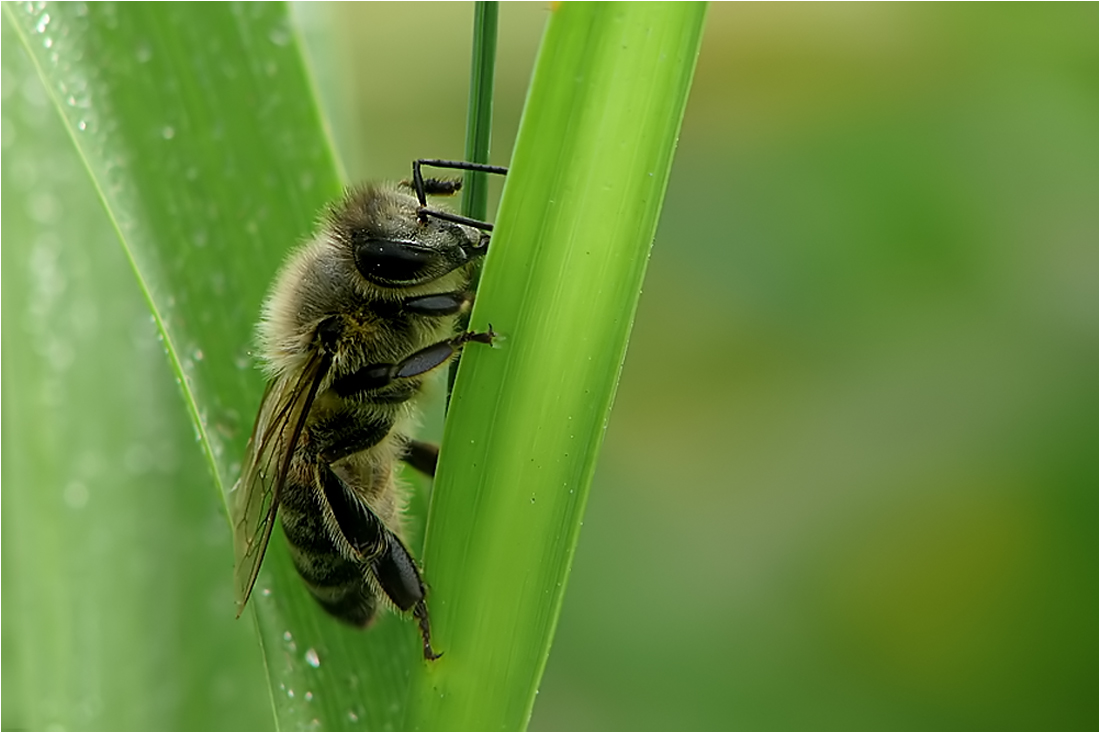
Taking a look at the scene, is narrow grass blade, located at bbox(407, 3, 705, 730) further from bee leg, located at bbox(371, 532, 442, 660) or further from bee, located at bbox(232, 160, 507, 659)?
bee, located at bbox(232, 160, 507, 659)

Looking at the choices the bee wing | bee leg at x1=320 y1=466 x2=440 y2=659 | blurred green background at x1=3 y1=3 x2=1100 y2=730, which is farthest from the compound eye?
blurred green background at x1=3 y1=3 x2=1100 y2=730

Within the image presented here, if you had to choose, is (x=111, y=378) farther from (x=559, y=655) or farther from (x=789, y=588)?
(x=789, y=588)

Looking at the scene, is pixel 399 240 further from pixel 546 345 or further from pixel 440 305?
pixel 546 345

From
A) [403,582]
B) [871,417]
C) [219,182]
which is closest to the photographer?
[219,182]

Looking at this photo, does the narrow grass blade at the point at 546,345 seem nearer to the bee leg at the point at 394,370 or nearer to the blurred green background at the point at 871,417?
the bee leg at the point at 394,370

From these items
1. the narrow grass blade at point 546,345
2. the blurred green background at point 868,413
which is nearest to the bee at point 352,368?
the narrow grass blade at point 546,345

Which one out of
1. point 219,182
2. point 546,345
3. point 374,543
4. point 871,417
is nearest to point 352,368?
point 374,543
